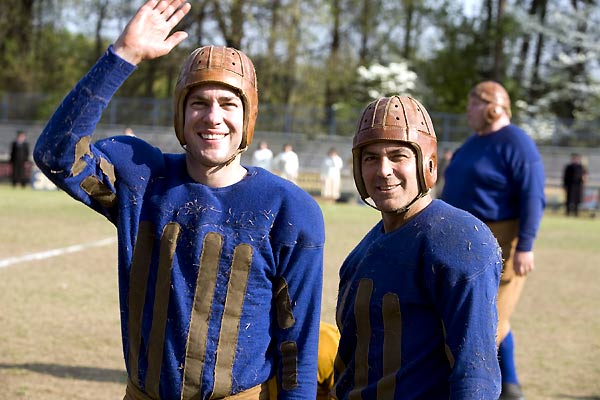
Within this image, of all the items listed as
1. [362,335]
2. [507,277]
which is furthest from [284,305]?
[507,277]

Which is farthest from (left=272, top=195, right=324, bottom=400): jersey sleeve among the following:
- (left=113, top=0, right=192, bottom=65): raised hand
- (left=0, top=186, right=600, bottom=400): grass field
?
(left=0, top=186, right=600, bottom=400): grass field

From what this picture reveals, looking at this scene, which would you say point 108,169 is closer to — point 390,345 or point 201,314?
point 201,314

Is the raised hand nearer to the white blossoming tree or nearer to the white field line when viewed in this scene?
the white field line

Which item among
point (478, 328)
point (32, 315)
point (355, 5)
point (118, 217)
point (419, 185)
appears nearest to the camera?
point (478, 328)

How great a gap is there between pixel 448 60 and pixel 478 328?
45.8 meters

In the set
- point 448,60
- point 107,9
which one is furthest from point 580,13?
point 107,9

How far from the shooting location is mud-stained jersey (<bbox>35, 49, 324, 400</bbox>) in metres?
2.93

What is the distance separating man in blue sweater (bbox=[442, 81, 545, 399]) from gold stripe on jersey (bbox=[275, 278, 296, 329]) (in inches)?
128

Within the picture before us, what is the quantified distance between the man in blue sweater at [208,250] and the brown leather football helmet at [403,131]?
32cm

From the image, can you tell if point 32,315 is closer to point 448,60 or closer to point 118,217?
point 118,217

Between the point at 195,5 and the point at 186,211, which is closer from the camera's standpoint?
the point at 186,211

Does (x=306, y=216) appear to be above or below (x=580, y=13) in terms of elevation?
below

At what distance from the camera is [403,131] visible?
2.85 m

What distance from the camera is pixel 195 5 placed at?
132 feet
